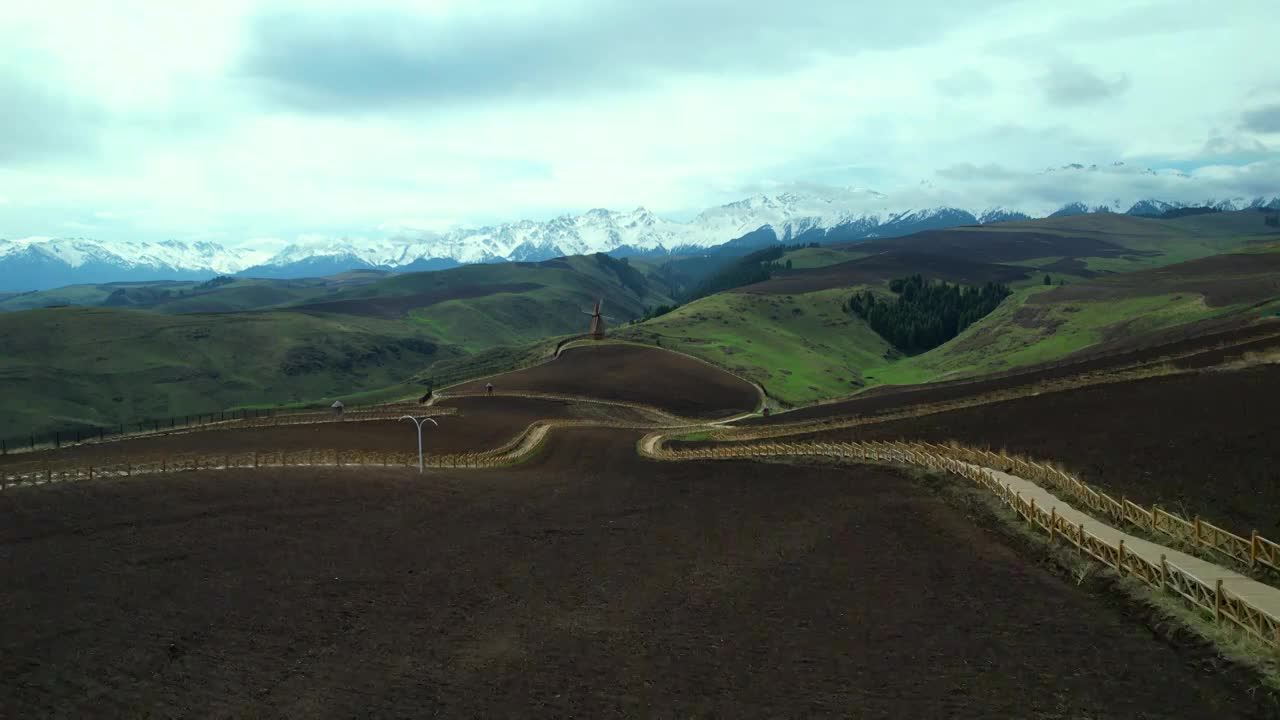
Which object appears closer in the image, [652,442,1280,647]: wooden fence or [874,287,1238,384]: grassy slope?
[652,442,1280,647]: wooden fence

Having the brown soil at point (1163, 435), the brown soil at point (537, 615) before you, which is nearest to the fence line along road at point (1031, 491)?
the brown soil at point (537, 615)

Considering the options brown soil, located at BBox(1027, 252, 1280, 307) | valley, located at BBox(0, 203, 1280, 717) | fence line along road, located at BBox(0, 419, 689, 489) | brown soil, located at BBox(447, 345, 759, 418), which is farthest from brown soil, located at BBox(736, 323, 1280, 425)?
brown soil, located at BBox(1027, 252, 1280, 307)

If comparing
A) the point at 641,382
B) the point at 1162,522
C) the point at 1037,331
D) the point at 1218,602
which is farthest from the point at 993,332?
the point at 1218,602

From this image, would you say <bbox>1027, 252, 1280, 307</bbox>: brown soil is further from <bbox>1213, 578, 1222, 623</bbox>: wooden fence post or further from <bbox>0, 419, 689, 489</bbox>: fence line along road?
<bbox>1213, 578, 1222, 623</bbox>: wooden fence post

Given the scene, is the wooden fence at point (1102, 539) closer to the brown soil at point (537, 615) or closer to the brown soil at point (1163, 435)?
the brown soil at point (537, 615)

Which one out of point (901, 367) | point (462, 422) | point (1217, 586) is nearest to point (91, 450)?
point (462, 422)

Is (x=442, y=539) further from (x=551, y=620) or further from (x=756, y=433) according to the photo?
(x=756, y=433)
